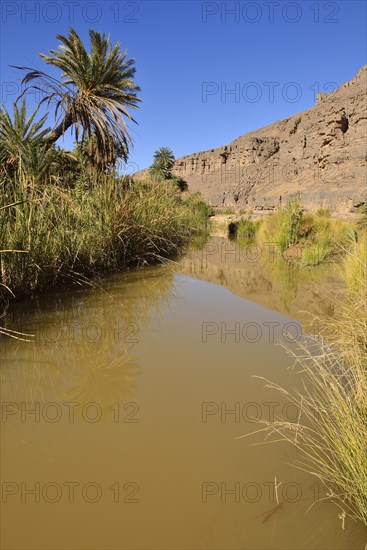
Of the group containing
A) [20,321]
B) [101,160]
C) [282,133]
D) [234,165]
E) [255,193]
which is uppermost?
[282,133]

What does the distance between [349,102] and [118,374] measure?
4593 centimetres

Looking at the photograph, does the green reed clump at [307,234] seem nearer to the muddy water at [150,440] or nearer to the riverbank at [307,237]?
the riverbank at [307,237]

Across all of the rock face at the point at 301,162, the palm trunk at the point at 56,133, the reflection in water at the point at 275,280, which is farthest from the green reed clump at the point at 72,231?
the rock face at the point at 301,162

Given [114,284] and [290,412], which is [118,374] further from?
[114,284]

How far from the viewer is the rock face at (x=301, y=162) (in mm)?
32312

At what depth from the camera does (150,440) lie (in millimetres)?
1465

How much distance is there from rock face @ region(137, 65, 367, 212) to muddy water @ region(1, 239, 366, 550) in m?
19.0

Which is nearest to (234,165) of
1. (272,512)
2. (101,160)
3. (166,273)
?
(101,160)

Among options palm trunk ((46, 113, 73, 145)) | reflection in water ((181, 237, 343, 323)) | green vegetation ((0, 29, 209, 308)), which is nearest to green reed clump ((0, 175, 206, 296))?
green vegetation ((0, 29, 209, 308))

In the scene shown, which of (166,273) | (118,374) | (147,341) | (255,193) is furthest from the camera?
(255,193)

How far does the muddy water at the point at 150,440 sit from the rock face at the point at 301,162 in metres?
19.0

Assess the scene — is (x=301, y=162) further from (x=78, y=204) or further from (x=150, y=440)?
(x=150, y=440)

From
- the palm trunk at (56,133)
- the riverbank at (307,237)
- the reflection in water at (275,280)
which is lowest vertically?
the reflection in water at (275,280)

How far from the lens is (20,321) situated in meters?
2.80
